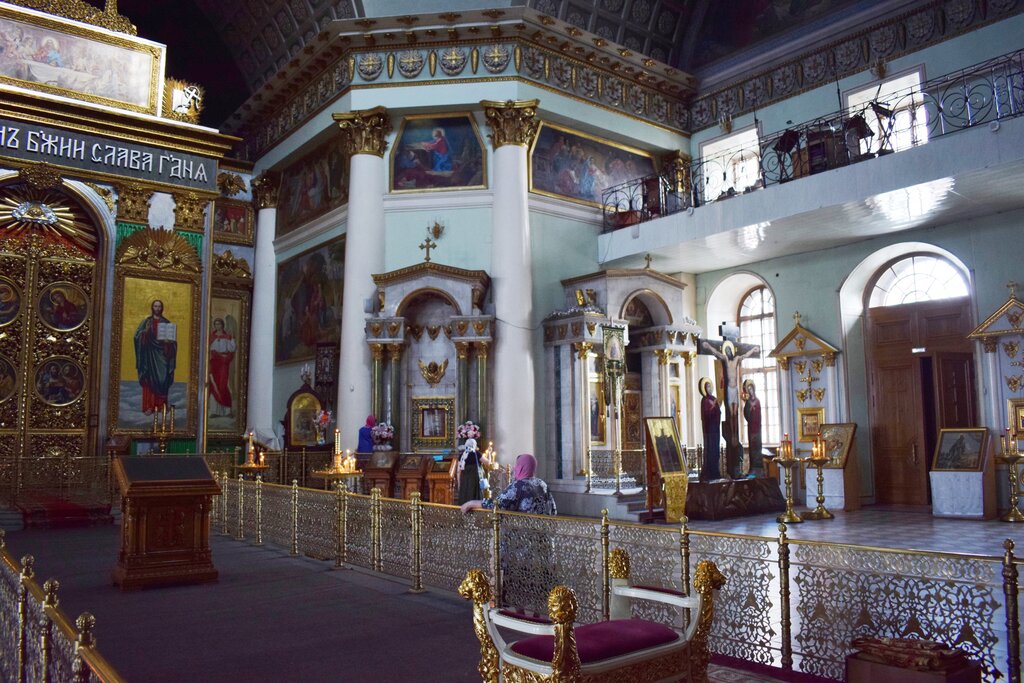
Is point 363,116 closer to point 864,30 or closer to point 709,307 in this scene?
point 709,307

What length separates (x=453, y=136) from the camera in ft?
58.3

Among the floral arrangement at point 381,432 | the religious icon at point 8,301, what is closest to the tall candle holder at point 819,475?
the floral arrangement at point 381,432

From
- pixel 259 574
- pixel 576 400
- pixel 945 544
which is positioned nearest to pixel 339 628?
pixel 259 574

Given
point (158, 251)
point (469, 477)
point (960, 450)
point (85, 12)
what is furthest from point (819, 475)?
point (85, 12)

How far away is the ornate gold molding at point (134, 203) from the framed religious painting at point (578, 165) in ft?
27.6

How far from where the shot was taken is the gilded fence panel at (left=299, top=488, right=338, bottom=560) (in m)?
9.52

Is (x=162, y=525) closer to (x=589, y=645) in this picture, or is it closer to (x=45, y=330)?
(x=589, y=645)

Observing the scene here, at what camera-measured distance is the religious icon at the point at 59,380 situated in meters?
16.6

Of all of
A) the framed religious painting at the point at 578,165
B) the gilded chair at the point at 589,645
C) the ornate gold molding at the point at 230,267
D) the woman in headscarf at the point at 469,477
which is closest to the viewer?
the gilded chair at the point at 589,645

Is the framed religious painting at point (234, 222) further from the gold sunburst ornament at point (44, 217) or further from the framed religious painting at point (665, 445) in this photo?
the framed religious painting at point (665, 445)

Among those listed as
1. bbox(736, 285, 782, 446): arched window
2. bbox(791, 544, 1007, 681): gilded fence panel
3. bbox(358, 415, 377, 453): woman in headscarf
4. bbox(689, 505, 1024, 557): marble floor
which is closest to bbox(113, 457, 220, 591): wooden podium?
bbox(791, 544, 1007, 681): gilded fence panel

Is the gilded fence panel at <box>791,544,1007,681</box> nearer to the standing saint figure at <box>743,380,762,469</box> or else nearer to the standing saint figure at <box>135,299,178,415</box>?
the standing saint figure at <box>743,380,762,469</box>

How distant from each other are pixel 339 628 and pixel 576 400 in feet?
33.4

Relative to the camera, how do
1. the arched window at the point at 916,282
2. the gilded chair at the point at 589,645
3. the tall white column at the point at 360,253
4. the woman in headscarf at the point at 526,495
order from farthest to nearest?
the tall white column at the point at 360,253 < the arched window at the point at 916,282 < the woman in headscarf at the point at 526,495 < the gilded chair at the point at 589,645
